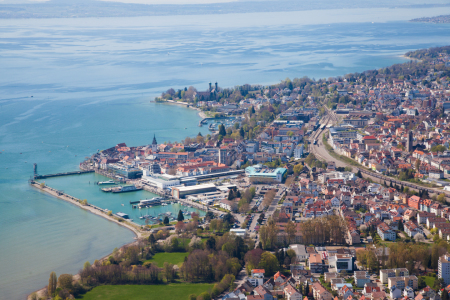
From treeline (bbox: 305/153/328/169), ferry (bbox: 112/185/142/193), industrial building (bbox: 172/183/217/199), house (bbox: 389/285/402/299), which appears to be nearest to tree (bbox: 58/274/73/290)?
house (bbox: 389/285/402/299)

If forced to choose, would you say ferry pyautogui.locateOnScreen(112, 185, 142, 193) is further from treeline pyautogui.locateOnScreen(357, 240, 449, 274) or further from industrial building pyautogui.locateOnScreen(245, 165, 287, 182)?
treeline pyautogui.locateOnScreen(357, 240, 449, 274)

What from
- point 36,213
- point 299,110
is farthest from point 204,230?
point 299,110

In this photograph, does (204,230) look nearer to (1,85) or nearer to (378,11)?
(1,85)

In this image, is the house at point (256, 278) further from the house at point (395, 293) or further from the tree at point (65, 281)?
the tree at point (65, 281)

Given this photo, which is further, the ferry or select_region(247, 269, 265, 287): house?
the ferry

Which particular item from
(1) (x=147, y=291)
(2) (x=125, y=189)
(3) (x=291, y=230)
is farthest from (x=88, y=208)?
(3) (x=291, y=230)
